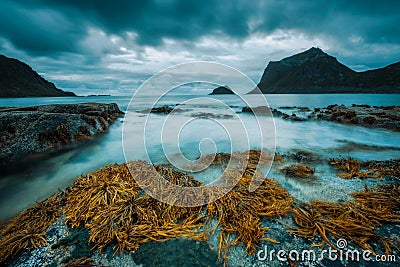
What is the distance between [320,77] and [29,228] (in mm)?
132515

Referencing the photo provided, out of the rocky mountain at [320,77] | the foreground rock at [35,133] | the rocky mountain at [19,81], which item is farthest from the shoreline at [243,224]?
the rocky mountain at [19,81]

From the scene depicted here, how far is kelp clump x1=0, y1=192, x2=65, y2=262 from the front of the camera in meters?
1.96

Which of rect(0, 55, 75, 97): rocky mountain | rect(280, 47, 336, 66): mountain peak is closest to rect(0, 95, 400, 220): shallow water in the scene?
rect(0, 55, 75, 97): rocky mountain

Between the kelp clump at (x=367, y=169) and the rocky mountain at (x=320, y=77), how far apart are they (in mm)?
94485

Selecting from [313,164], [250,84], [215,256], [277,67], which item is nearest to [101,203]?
[215,256]

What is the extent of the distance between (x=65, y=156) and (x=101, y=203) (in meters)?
3.38

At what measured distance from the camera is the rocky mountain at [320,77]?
81.9m

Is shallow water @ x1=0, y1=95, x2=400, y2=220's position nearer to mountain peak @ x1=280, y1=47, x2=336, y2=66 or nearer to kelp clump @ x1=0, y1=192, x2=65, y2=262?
kelp clump @ x1=0, y1=192, x2=65, y2=262

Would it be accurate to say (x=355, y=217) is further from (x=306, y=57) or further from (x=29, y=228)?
(x=306, y=57)

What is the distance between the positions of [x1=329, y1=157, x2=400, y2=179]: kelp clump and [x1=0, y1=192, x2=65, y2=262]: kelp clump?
4906 mm

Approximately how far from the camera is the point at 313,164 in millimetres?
4375

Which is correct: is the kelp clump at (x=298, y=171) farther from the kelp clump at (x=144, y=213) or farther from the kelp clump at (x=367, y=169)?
the kelp clump at (x=144, y=213)

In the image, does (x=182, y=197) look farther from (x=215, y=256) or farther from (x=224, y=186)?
(x=215, y=256)

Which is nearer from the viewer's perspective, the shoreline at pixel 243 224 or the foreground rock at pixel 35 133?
the shoreline at pixel 243 224
